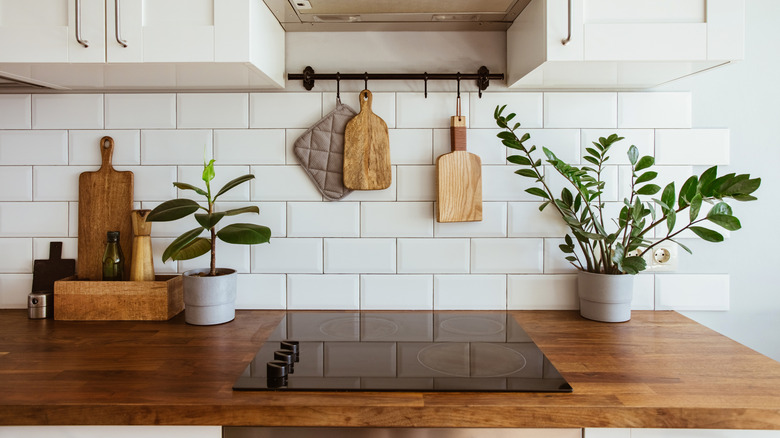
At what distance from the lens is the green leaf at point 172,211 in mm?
1175

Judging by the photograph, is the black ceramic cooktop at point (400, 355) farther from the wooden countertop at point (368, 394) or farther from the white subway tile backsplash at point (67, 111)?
the white subway tile backsplash at point (67, 111)

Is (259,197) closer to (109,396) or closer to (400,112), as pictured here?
(400,112)

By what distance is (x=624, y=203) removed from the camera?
1320 mm

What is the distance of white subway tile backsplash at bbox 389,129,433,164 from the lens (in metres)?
1.43

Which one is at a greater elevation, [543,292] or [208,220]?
[208,220]

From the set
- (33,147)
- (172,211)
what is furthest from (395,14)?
(33,147)

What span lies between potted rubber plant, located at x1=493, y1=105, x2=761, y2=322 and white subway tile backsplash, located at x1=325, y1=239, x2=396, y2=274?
17.4 inches

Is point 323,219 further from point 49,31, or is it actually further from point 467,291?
point 49,31

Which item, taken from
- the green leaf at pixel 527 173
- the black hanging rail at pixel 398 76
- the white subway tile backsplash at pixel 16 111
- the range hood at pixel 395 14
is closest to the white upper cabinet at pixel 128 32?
the range hood at pixel 395 14

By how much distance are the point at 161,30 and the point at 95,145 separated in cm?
56

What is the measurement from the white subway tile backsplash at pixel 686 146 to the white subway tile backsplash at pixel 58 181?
1675 millimetres

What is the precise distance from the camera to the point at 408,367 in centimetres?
99

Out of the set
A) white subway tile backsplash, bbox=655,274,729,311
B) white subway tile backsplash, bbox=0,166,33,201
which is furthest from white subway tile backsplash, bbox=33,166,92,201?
white subway tile backsplash, bbox=655,274,729,311

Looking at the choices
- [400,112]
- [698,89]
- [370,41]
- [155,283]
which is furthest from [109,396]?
[698,89]
